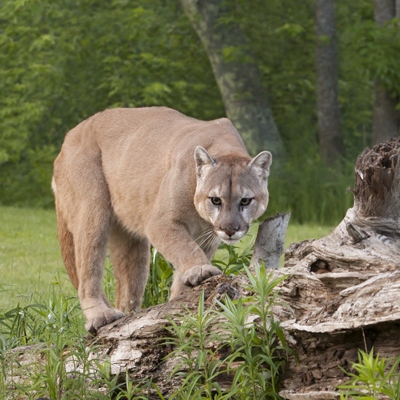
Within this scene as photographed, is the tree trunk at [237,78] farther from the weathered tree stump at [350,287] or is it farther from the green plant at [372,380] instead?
the green plant at [372,380]

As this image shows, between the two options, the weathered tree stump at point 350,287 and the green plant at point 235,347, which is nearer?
the weathered tree stump at point 350,287

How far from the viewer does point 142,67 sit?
16594mm

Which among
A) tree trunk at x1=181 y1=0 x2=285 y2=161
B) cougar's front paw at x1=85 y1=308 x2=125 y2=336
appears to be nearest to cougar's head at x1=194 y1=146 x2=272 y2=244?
cougar's front paw at x1=85 y1=308 x2=125 y2=336

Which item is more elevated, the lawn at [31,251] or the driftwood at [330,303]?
the driftwood at [330,303]

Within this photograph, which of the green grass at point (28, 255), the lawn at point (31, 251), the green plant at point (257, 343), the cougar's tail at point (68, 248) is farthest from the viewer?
the lawn at point (31, 251)

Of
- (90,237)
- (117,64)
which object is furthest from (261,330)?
(117,64)

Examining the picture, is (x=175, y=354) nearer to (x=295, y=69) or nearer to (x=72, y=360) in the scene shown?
(x=72, y=360)

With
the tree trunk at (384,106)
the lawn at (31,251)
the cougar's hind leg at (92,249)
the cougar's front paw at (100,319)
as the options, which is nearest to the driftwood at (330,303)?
the cougar's front paw at (100,319)

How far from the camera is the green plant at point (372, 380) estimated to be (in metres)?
3.65

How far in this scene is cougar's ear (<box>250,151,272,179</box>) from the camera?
594cm

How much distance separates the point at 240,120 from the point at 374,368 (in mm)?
12862

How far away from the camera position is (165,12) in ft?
59.7

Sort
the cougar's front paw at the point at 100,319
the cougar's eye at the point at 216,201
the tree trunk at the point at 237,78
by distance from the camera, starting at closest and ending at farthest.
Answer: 1. the cougar's front paw at the point at 100,319
2. the cougar's eye at the point at 216,201
3. the tree trunk at the point at 237,78

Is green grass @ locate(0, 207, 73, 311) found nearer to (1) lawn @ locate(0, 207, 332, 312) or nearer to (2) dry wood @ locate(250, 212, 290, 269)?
(1) lawn @ locate(0, 207, 332, 312)
